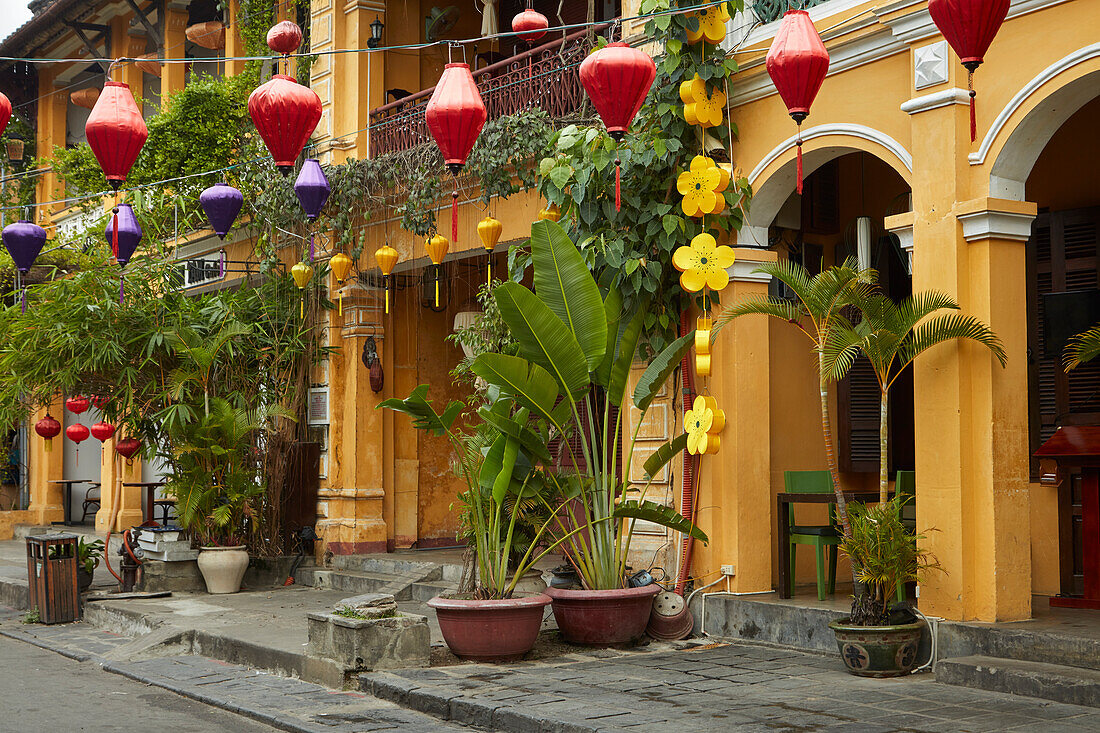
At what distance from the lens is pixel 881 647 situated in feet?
24.0

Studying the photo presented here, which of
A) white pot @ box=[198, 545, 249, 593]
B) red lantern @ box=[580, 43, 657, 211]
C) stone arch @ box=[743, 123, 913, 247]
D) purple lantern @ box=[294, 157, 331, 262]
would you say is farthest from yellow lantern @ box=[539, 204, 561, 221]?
white pot @ box=[198, 545, 249, 593]

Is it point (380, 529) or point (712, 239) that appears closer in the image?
point (712, 239)

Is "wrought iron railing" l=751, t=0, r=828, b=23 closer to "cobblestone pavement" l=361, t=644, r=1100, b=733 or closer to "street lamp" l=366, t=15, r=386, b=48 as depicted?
"cobblestone pavement" l=361, t=644, r=1100, b=733

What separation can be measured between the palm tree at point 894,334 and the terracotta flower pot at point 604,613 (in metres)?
2.04

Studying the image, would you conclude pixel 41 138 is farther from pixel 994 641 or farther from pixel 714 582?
pixel 994 641

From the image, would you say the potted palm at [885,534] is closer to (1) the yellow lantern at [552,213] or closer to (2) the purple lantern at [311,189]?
(1) the yellow lantern at [552,213]

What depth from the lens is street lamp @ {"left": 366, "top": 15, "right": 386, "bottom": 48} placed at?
13.5 metres

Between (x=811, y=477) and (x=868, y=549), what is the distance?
6.19 ft

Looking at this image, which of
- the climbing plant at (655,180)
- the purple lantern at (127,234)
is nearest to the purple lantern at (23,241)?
the purple lantern at (127,234)

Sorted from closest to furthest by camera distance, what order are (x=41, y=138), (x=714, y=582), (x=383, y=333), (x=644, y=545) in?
(x=714, y=582)
(x=644, y=545)
(x=383, y=333)
(x=41, y=138)

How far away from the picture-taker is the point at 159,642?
9.69 meters

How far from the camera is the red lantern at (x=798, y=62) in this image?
6949 mm

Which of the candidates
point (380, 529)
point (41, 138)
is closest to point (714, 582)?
point (380, 529)

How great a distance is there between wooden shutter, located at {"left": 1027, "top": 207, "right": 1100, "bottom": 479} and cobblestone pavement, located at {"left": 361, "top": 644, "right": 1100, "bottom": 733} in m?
2.79
